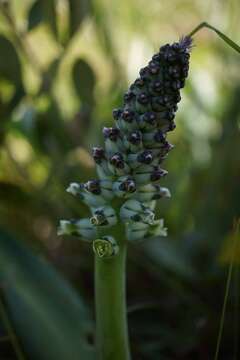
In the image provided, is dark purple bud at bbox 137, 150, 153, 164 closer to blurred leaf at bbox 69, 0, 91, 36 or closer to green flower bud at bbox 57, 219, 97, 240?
green flower bud at bbox 57, 219, 97, 240

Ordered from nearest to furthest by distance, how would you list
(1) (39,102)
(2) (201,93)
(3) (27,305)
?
(3) (27,305), (1) (39,102), (2) (201,93)

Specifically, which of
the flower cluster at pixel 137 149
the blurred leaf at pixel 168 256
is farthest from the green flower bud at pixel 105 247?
the blurred leaf at pixel 168 256

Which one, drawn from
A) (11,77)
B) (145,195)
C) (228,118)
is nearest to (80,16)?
(11,77)

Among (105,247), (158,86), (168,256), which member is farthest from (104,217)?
(168,256)

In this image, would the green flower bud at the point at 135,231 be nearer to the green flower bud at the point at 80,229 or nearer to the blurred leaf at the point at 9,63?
the green flower bud at the point at 80,229

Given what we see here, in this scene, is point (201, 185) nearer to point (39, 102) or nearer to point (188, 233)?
point (188, 233)

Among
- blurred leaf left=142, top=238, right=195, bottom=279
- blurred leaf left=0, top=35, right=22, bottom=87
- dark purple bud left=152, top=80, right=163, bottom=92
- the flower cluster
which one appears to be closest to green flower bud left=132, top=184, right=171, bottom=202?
the flower cluster

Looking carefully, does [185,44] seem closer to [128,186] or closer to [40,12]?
[128,186]
